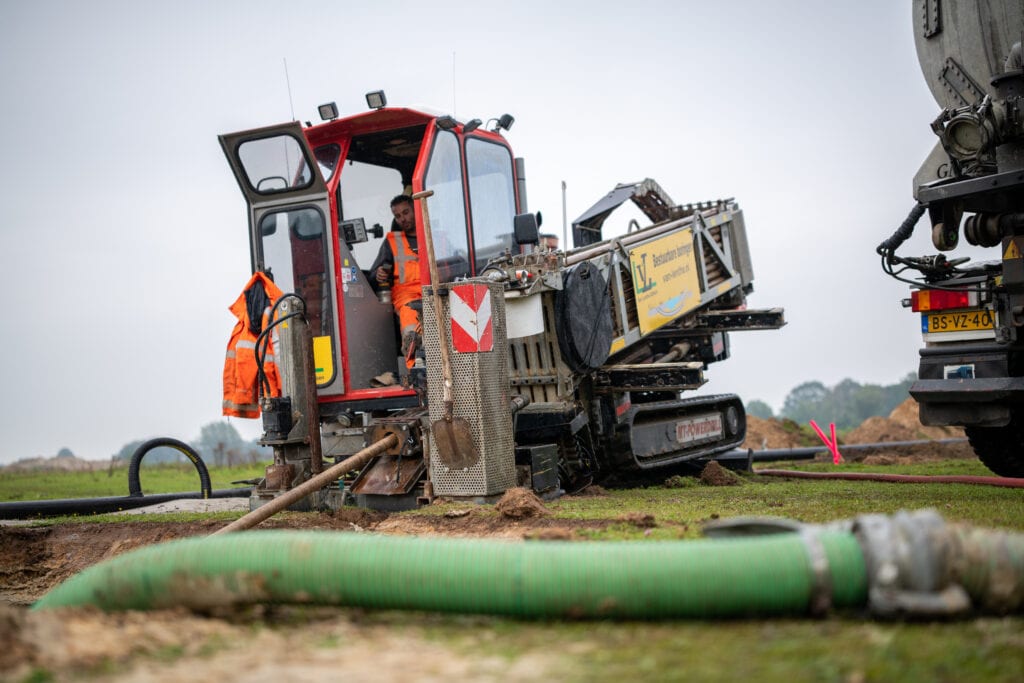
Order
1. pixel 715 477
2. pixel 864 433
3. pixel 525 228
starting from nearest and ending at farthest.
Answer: pixel 525 228 → pixel 715 477 → pixel 864 433

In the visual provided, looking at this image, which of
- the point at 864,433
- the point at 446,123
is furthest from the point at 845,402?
the point at 446,123

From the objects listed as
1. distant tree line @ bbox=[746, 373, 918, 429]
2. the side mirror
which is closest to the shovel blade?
the side mirror

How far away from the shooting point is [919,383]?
6.71 meters

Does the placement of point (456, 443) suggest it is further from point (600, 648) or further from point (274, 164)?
point (600, 648)

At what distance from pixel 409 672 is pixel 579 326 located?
504cm

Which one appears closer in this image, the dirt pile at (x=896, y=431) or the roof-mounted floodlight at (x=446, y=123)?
the roof-mounted floodlight at (x=446, y=123)

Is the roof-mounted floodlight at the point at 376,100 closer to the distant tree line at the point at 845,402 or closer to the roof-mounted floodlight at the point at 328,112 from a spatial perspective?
the roof-mounted floodlight at the point at 328,112

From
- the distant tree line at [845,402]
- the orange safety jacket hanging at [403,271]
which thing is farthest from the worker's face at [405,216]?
the distant tree line at [845,402]

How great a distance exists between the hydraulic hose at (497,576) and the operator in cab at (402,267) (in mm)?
4963

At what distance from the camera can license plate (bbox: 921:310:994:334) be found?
662 centimetres

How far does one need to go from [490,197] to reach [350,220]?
124 centimetres

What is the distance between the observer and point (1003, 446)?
7484 millimetres

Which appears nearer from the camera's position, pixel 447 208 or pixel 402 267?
pixel 447 208

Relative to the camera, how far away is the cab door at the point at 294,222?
8016 mm
